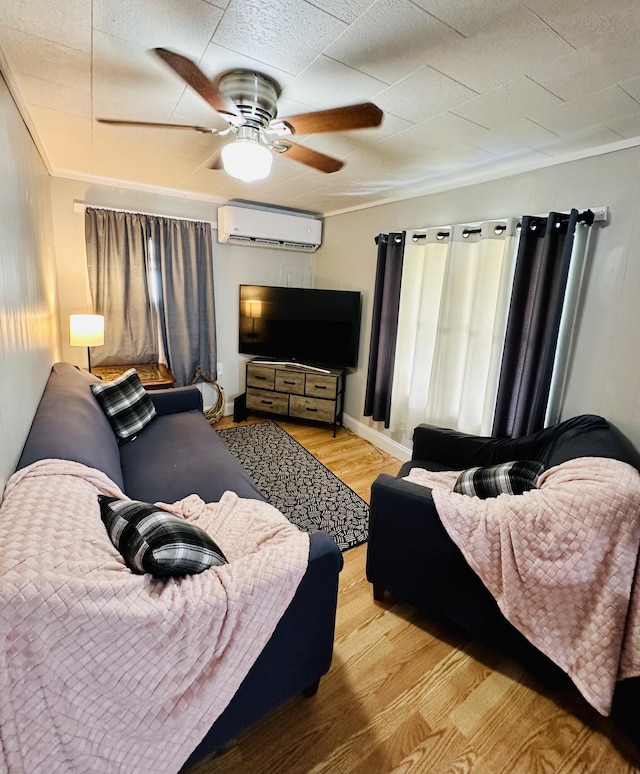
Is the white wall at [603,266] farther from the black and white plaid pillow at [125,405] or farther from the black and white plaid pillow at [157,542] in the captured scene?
the black and white plaid pillow at [125,405]

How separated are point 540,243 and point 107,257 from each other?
334 cm

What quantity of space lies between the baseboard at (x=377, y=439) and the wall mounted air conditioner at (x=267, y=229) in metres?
1.96

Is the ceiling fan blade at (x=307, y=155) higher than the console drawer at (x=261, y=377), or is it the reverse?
the ceiling fan blade at (x=307, y=155)

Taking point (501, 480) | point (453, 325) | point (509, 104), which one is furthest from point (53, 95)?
point (501, 480)

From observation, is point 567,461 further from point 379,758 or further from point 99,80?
point 99,80

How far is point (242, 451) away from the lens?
3.35 metres

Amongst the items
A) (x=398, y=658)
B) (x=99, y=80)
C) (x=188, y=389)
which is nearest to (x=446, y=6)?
(x=99, y=80)

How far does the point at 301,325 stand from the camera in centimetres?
392

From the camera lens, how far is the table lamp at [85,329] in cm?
290

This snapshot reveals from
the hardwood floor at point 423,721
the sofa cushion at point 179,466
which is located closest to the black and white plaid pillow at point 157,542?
the sofa cushion at point 179,466

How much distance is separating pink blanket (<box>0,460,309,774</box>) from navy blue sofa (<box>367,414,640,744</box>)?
0.59 m

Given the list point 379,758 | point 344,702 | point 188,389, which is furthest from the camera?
point 188,389

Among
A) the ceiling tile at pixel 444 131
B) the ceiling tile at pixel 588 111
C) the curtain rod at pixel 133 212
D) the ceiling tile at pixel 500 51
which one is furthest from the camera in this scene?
the curtain rod at pixel 133 212

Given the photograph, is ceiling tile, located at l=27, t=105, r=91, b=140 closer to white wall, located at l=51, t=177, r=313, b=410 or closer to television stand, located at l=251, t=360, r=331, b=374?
white wall, located at l=51, t=177, r=313, b=410
